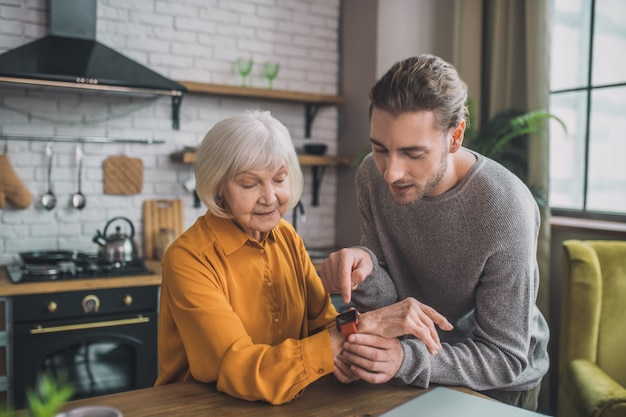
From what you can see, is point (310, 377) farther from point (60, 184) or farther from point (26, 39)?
point (26, 39)

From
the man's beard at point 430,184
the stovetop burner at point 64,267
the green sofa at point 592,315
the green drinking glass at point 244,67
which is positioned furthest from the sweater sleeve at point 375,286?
the green drinking glass at point 244,67

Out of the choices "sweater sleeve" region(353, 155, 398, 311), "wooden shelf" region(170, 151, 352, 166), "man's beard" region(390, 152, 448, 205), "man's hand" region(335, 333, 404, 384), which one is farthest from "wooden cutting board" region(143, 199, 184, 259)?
"man's hand" region(335, 333, 404, 384)

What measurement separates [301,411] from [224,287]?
1.30 feet

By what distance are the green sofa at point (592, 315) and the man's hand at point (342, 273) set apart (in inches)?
46.6

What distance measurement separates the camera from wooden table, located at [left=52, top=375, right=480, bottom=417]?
3.92 feet

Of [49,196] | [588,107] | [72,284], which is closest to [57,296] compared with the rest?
[72,284]

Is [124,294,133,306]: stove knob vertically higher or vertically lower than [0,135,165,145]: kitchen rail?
lower

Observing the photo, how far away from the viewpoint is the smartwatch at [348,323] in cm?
134

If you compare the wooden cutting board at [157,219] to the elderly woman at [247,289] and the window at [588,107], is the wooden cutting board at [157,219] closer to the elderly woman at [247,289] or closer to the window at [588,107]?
the elderly woman at [247,289]

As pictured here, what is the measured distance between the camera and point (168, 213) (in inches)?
141

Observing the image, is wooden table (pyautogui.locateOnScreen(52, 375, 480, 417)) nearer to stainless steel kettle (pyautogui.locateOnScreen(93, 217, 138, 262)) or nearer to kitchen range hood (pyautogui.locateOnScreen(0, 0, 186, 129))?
stainless steel kettle (pyautogui.locateOnScreen(93, 217, 138, 262))

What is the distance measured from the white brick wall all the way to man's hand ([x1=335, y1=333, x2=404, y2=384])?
248cm

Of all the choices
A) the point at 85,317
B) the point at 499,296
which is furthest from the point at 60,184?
the point at 499,296

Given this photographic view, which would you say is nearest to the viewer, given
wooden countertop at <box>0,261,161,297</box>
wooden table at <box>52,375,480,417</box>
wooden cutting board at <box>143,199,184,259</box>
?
wooden table at <box>52,375,480,417</box>
